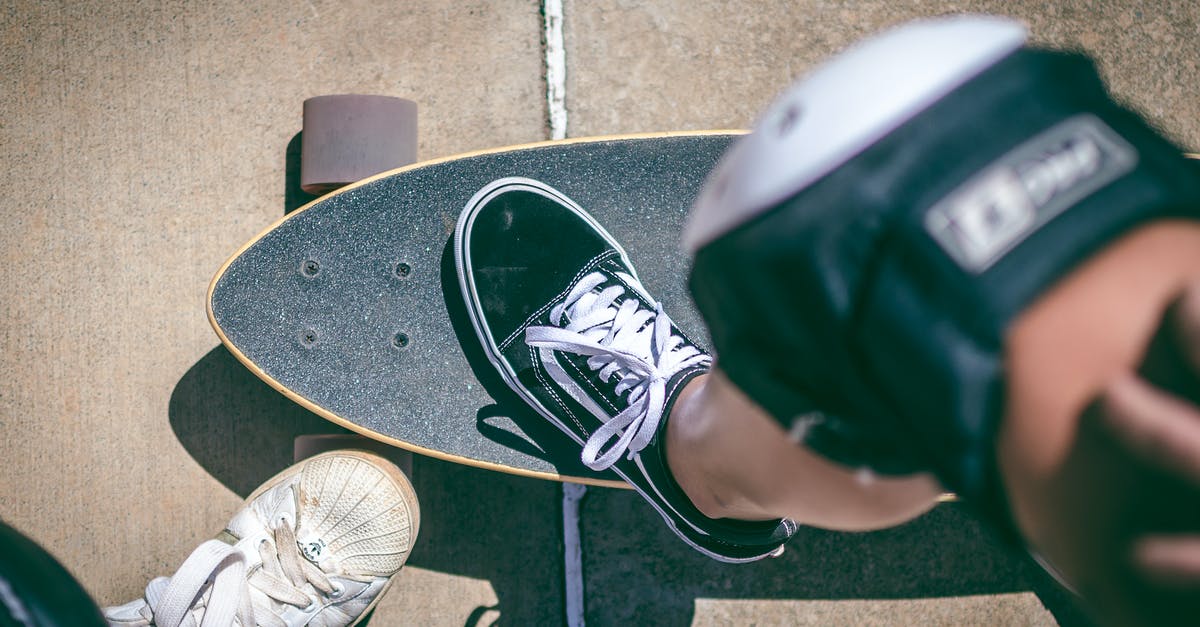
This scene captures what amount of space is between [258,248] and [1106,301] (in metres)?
1.23

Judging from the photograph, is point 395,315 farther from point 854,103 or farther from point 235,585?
point 854,103

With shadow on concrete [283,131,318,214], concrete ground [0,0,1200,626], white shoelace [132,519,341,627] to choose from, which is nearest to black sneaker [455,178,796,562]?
concrete ground [0,0,1200,626]

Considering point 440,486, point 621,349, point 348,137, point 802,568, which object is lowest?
point 802,568

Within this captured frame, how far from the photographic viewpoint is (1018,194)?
1.46 feet

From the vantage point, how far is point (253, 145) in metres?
1.36

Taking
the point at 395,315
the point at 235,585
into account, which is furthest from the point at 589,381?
the point at 235,585

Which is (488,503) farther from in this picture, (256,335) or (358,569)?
(256,335)

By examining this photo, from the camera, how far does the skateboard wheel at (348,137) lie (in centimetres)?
125

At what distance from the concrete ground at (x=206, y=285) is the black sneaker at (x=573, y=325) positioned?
0.24m

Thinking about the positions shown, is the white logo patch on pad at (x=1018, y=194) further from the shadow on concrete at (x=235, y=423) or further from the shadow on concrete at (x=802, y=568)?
the shadow on concrete at (x=235, y=423)

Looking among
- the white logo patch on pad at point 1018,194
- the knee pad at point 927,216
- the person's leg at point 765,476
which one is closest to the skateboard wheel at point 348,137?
the person's leg at point 765,476

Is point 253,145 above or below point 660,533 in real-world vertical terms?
above

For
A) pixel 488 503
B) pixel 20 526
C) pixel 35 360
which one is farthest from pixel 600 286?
pixel 20 526

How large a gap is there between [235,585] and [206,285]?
0.58 meters
